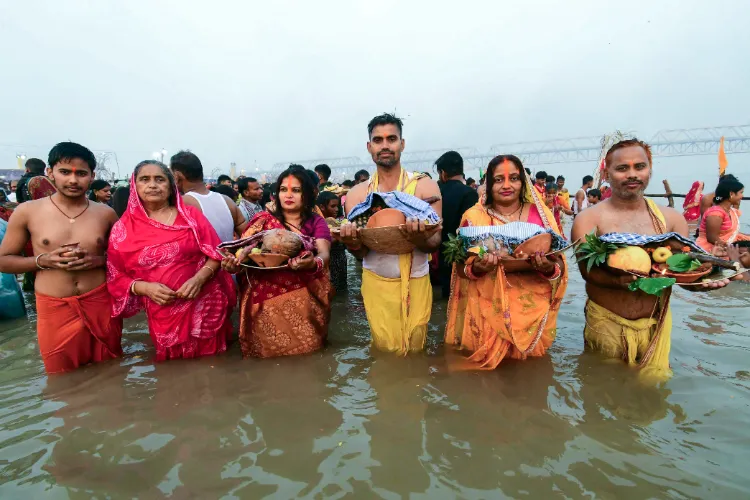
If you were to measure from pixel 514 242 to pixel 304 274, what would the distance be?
1.70m

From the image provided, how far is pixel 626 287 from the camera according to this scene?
3080mm

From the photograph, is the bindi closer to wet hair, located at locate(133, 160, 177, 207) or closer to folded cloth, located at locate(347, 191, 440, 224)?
folded cloth, located at locate(347, 191, 440, 224)

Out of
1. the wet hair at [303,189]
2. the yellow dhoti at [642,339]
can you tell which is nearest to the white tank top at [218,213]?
the wet hair at [303,189]

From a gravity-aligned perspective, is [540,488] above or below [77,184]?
below

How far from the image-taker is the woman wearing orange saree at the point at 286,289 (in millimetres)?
3566

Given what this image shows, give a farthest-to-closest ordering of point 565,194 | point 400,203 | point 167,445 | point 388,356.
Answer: point 565,194
point 388,356
point 400,203
point 167,445

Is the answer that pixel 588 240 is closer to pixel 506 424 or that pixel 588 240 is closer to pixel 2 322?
pixel 506 424

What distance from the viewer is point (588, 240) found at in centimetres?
305

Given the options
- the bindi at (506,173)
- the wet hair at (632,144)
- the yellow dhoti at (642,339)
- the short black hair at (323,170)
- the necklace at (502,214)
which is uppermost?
the short black hair at (323,170)

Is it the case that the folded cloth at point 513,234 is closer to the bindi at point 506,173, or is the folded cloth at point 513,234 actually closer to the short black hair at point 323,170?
the bindi at point 506,173

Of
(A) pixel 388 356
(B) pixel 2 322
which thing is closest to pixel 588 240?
(A) pixel 388 356

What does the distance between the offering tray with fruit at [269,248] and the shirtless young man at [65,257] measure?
108 cm

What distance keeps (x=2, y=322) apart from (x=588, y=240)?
679 centimetres

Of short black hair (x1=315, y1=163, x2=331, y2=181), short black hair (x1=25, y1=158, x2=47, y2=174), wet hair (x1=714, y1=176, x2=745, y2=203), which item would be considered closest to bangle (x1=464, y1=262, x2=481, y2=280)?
wet hair (x1=714, y1=176, x2=745, y2=203)
